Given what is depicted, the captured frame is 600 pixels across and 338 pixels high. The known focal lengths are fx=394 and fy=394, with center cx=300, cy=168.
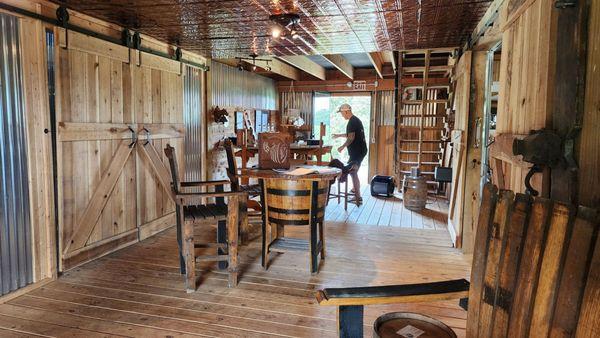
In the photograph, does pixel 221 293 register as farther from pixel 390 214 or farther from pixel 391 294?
pixel 390 214

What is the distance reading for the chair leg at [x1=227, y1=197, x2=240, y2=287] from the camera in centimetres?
322

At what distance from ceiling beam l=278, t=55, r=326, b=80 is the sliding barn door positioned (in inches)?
95.3

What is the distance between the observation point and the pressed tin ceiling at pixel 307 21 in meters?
3.37

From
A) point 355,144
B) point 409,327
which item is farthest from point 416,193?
point 409,327

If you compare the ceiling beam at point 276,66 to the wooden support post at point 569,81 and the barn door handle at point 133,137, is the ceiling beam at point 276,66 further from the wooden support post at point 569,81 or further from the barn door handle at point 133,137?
the wooden support post at point 569,81

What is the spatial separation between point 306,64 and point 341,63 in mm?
695

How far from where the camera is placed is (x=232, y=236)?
3236mm

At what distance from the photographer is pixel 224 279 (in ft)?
11.3

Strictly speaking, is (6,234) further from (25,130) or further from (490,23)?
(490,23)

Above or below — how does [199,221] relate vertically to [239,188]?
below

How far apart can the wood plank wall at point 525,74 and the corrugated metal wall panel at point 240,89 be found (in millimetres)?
5042

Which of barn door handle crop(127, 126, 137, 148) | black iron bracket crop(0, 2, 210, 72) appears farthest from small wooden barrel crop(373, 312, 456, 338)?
barn door handle crop(127, 126, 137, 148)

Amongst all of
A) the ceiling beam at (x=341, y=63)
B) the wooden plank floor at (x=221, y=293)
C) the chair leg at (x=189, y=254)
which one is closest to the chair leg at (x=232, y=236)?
the wooden plank floor at (x=221, y=293)

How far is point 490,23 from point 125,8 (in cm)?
319
